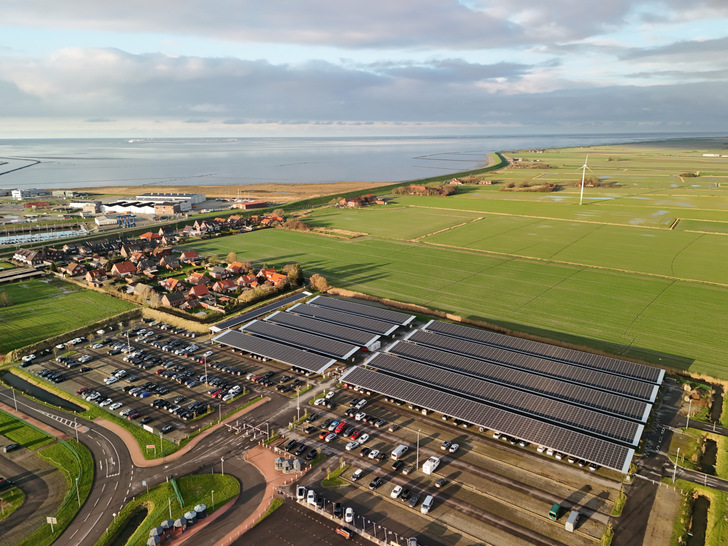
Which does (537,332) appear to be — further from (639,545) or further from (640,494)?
(639,545)

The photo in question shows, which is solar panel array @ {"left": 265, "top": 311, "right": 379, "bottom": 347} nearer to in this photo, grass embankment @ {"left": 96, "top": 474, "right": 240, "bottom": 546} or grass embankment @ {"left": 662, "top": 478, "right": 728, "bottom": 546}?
grass embankment @ {"left": 96, "top": 474, "right": 240, "bottom": 546}

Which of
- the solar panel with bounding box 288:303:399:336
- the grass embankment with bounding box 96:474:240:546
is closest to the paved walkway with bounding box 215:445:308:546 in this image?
the grass embankment with bounding box 96:474:240:546

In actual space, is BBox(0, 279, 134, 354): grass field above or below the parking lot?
above

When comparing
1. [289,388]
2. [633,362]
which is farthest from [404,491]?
[633,362]

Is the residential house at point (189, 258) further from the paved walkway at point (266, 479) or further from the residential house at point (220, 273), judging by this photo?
the paved walkway at point (266, 479)

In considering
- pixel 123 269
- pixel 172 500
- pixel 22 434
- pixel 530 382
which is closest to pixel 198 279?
pixel 123 269
